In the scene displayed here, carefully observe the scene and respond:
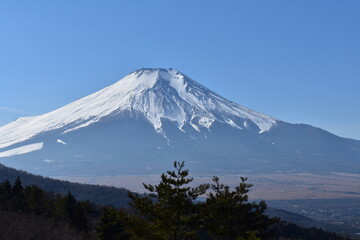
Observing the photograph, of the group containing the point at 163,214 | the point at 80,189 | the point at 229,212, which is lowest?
the point at 80,189

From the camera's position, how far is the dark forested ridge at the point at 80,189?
11650 cm

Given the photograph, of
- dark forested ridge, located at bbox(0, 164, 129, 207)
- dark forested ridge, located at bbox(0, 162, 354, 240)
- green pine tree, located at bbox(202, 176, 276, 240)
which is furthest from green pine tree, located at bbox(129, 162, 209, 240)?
dark forested ridge, located at bbox(0, 164, 129, 207)

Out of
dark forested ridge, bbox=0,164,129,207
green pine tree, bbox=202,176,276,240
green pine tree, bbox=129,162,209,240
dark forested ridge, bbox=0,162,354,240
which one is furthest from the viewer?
dark forested ridge, bbox=0,164,129,207

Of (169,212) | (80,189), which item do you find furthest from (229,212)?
(80,189)

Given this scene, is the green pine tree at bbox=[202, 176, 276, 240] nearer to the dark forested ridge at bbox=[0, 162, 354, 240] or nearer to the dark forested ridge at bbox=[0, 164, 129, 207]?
the dark forested ridge at bbox=[0, 162, 354, 240]

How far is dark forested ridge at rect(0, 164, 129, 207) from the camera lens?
116500mm

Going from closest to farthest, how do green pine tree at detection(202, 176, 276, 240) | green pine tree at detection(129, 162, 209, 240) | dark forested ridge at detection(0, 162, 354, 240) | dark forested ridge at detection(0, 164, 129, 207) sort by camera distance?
green pine tree at detection(129, 162, 209, 240) < dark forested ridge at detection(0, 162, 354, 240) < green pine tree at detection(202, 176, 276, 240) < dark forested ridge at detection(0, 164, 129, 207)

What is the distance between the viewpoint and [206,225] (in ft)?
66.1

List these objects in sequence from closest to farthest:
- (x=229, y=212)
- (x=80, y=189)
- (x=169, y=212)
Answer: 1. (x=169, y=212)
2. (x=229, y=212)
3. (x=80, y=189)

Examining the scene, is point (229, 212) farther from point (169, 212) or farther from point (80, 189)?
point (80, 189)

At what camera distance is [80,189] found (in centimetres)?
12850

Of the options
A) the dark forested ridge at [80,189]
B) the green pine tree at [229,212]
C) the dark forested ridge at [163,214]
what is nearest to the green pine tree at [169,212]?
the dark forested ridge at [163,214]

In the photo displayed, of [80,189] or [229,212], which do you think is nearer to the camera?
[229,212]

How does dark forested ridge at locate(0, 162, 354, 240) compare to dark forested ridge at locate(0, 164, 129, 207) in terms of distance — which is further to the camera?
dark forested ridge at locate(0, 164, 129, 207)
